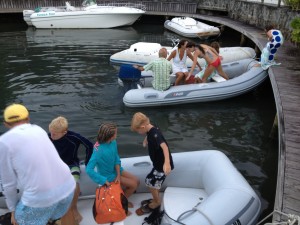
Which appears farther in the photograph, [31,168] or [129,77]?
[129,77]

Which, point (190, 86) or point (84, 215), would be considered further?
point (190, 86)

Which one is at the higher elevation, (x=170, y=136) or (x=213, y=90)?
(x=213, y=90)

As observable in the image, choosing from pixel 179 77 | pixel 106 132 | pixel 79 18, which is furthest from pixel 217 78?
pixel 79 18

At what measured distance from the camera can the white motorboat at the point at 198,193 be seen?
3558 millimetres

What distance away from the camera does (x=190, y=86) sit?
7844mm

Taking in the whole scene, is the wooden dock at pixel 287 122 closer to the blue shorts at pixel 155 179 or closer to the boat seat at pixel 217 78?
the boat seat at pixel 217 78

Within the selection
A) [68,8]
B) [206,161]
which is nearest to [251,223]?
[206,161]

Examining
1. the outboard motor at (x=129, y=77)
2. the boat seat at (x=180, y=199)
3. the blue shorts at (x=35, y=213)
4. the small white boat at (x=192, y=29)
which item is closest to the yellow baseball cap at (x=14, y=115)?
the blue shorts at (x=35, y=213)

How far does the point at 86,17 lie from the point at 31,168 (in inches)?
683

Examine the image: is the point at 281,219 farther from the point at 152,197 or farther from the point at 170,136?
the point at 170,136

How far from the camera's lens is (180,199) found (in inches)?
168

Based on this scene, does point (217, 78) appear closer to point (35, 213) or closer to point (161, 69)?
point (161, 69)

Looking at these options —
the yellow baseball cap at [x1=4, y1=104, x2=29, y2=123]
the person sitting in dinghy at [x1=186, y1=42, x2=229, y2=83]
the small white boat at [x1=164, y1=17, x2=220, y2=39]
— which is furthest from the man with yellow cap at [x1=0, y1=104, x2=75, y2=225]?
the small white boat at [x1=164, y1=17, x2=220, y2=39]

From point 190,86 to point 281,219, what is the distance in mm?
4853
